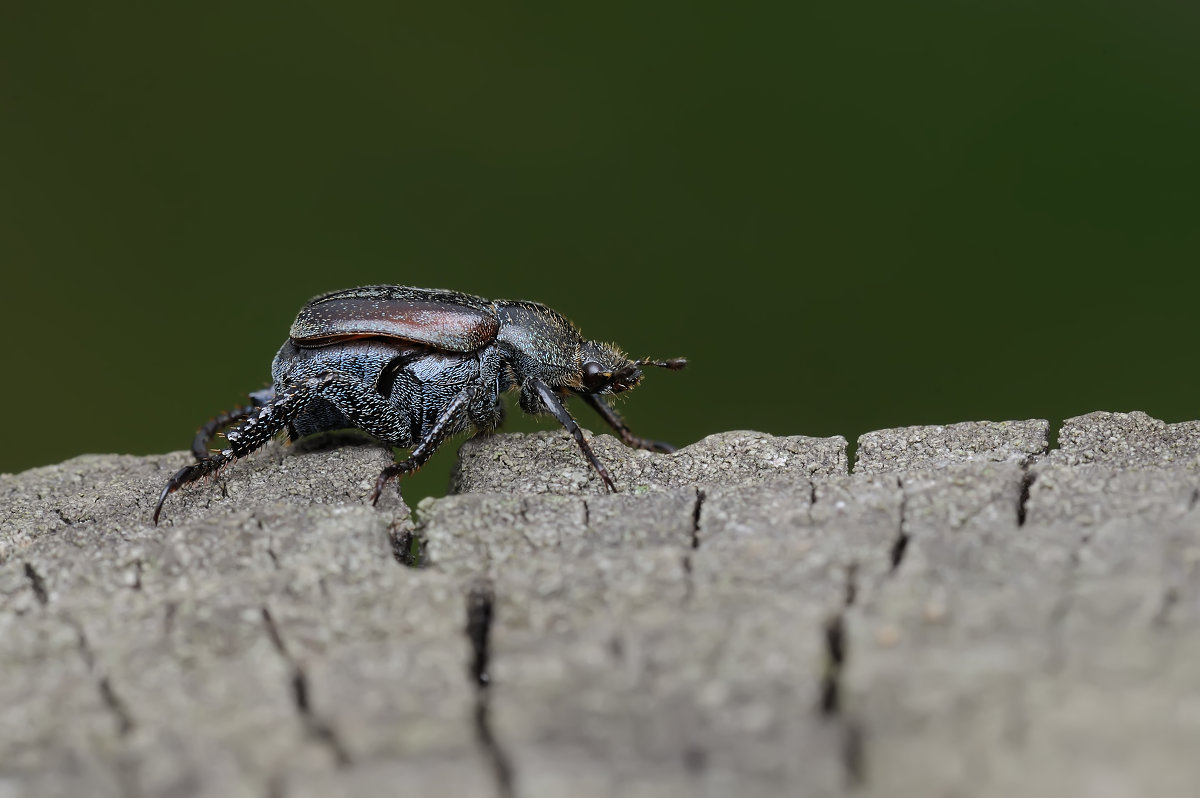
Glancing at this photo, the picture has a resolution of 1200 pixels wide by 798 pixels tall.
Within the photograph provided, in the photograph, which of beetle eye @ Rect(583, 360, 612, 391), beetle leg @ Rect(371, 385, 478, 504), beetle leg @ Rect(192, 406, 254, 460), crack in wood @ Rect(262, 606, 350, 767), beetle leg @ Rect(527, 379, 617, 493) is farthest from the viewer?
beetle eye @ Rect(583, 360, 612, 391)

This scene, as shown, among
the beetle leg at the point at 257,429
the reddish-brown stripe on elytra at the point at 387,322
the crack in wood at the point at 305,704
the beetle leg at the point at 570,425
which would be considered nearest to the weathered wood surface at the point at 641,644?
the crack in wood at the point at 305,704

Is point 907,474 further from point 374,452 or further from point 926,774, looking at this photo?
point 374,452

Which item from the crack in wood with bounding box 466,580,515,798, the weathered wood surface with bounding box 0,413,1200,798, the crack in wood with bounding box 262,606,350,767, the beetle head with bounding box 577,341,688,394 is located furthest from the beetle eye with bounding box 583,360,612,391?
the crack in wood with bounding box 262,606,350,767

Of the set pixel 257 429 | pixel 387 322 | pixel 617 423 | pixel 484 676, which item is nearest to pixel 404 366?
pixel 387 322

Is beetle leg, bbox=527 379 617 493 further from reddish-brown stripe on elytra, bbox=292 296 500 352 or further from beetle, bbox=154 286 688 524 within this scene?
reddish-brown stripe on elytra, bbox=292 296 500 352

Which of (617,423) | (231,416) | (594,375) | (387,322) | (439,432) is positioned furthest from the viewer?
(617,423)

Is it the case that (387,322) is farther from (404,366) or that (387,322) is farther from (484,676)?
(484,676)

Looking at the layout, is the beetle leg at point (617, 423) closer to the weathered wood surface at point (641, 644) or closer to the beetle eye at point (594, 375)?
the beetle eye at point (594, 375)

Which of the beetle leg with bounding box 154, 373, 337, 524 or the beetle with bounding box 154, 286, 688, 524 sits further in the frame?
the beetle with bounding box 154, 286, 688, 524
